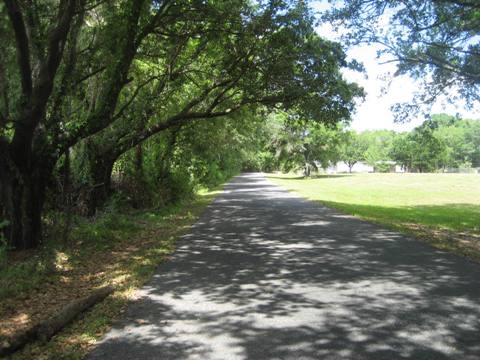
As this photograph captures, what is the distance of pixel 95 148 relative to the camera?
1366 cm

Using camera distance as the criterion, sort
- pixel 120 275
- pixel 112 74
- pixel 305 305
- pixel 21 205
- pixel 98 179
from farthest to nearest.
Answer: pixel 98 179 → pixel 112 74 → pixel 21 205 → pixel 120 275 → pixel 305 305

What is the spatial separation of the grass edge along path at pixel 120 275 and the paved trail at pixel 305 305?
23 centimetres

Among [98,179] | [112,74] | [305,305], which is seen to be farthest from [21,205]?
[305,305]

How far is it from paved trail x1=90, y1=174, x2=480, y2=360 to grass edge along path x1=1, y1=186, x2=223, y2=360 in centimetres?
23

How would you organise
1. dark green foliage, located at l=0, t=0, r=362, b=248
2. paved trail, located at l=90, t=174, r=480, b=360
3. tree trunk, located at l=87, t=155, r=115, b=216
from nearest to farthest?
paved trail, located at l=90, t=174, r=480, b=360
dark green foliage, located at l=0, t=0, r=362, b=248
tree trunk, located at l=87, t=155, r=115, b=216

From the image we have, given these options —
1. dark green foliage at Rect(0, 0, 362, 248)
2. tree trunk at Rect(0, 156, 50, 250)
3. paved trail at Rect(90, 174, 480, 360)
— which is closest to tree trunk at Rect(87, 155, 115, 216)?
dark green foliage at Rect(0, 0, 362, 248)

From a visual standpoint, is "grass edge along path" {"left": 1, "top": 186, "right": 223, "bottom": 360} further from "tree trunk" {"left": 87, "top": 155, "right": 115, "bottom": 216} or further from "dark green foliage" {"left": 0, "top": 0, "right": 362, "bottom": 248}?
"dark green foliage" {"left": 0, "top": 0, "right": 362, "bottom": 248}

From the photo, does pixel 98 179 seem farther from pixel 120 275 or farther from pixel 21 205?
pixel 120 275

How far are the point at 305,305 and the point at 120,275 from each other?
355cm

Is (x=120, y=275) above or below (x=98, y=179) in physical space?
below

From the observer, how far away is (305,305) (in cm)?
586

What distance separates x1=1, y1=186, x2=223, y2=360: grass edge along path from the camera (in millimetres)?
4680

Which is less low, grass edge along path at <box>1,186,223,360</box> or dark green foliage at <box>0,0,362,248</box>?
dark green foliage at <box>0,0,362,248</box>

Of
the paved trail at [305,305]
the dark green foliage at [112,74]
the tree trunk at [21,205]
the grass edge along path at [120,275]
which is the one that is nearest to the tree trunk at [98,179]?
the dark green foliage at [112,74]
